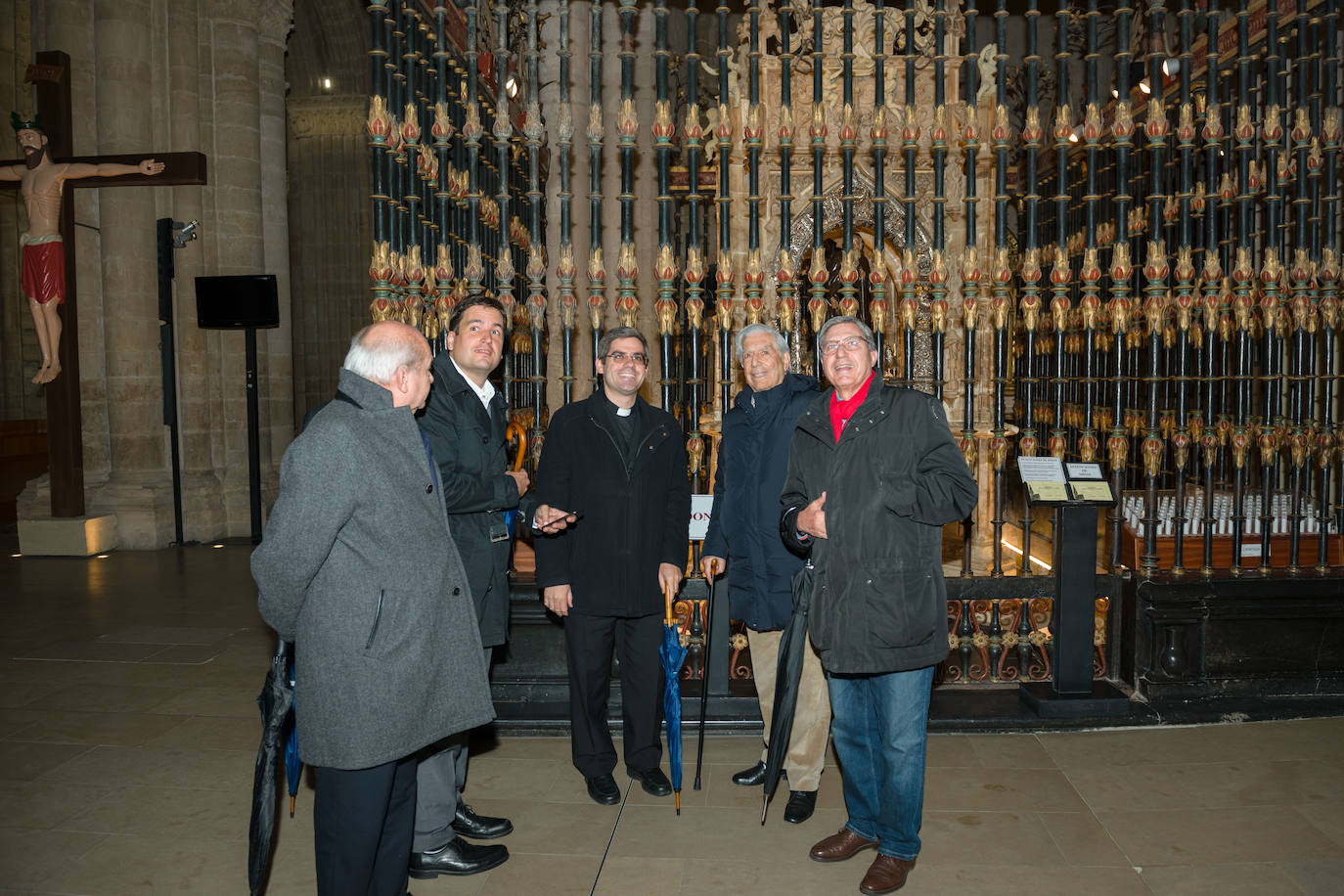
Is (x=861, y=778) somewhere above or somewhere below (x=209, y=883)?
above

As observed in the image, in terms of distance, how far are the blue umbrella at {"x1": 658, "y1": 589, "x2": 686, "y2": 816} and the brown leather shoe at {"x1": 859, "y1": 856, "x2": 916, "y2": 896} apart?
0.84m

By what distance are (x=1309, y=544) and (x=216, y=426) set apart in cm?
1066

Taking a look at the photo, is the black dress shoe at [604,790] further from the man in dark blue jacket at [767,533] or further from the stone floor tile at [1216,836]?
the stone floor tile at [1216,836]

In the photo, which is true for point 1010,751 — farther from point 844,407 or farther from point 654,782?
point 844,407

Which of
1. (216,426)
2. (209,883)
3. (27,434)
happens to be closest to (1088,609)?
(209,883)

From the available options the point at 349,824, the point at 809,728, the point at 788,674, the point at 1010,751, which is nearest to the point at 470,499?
the point at 349,824

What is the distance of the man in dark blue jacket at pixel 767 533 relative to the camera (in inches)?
146

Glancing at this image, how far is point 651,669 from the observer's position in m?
3.93

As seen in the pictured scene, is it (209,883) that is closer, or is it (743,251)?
(209,883)

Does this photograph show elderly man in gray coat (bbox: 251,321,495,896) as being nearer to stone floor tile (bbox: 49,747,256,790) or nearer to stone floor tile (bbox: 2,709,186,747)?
stone floor tile (bbox: 49,747,256,790)

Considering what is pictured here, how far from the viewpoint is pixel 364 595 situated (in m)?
2.41

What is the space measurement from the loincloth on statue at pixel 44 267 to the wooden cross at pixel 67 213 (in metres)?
0.08

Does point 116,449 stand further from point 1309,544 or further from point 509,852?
point 1309,544

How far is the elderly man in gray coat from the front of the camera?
2.36m
